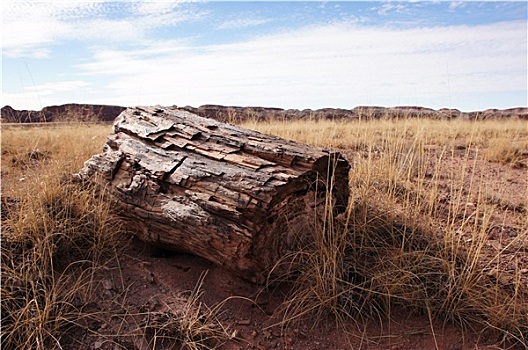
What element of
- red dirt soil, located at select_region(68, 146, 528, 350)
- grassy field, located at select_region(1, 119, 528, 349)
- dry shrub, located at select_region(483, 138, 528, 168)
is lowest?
red dirt soil, located at select_region(68, 146, 528, 350)

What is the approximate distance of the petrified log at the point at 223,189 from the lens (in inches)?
98.1

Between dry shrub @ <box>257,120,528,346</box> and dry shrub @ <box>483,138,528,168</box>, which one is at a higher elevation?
dry shrub @ <box>483,138,528,168</box>

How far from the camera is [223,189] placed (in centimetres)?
254

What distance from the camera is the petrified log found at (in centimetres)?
249

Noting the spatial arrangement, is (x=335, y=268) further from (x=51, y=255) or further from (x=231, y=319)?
(x=51, y=255)

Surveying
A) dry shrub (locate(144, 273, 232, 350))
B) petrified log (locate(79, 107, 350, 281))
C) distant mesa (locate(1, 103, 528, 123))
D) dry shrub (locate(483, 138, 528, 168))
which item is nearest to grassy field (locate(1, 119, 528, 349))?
petrified log (locate(79, 107, 350, 281))

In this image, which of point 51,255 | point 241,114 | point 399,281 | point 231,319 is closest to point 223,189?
point 231,319

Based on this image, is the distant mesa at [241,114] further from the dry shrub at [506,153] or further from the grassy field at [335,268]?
the grassy field at [335,268]

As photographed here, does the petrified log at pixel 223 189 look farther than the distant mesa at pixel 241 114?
No

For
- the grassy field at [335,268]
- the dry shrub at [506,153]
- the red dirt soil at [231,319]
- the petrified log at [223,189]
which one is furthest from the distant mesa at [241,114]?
the red dirt soil at [231,319]

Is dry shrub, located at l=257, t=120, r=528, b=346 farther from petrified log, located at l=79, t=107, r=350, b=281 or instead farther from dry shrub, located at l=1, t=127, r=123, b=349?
dry shrub, located at l=1, t=127, r=123, b=349

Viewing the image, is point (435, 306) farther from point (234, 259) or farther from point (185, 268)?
point (185, 268)

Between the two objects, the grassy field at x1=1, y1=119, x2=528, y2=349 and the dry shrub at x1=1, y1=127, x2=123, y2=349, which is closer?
the dry shrub at x1=1, y1=127, x2=123, y2=349

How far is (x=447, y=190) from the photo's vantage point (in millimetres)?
4512
